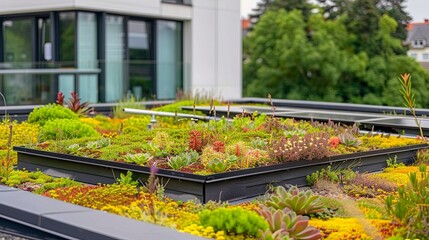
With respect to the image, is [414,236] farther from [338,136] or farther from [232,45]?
[232,45]

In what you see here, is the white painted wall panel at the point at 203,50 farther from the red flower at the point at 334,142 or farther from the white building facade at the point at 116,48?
the red flower at the point at 334,142

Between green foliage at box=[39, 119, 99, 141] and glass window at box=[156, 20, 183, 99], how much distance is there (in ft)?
36.8


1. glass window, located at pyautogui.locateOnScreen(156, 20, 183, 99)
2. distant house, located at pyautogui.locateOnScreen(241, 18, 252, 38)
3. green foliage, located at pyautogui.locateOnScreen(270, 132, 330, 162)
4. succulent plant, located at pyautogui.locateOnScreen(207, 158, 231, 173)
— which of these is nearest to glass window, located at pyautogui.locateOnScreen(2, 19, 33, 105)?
glass window, located at pyautogui.locateOnScreen(156, 20, 183, 99)

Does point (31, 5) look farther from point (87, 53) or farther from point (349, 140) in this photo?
point (349, 140)

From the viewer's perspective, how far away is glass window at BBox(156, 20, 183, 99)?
78.1ft

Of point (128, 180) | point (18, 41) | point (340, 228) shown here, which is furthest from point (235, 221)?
point (18, 41)

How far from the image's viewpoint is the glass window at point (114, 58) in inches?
869

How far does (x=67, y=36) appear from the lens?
70.8 feet

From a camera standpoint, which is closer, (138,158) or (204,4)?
(138,158)

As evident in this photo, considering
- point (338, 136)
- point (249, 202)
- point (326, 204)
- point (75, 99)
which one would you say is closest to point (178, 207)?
point (249, 202)

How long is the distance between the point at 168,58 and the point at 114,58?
93.3 inches

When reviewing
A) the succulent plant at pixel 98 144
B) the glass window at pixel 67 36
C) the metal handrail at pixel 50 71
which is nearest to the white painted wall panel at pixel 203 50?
the metal handrail at pixel 50 71

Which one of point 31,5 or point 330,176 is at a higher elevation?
point 31,5

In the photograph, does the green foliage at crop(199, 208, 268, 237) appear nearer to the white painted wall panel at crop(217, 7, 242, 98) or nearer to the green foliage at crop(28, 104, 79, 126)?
the green foliage at crop(28, 104, 79, 126)
